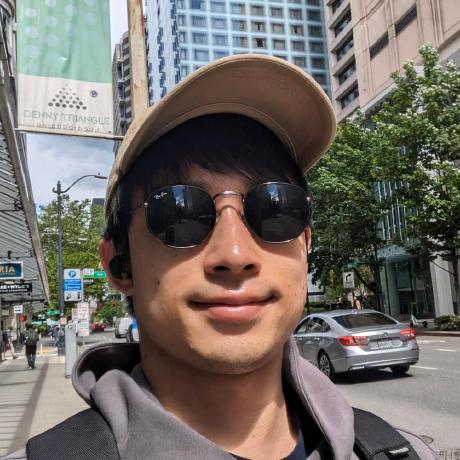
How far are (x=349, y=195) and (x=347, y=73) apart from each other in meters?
34.3

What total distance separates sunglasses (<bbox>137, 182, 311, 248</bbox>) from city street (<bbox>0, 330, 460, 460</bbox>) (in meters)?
4.77

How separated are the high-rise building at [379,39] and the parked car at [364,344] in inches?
965

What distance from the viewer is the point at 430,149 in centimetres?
2077

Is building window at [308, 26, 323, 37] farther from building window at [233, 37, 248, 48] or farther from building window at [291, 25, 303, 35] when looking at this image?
building window at [233, 37, 248, 48]

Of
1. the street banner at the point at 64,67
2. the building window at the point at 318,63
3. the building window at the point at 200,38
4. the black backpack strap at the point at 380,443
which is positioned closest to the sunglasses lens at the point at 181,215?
the black backpack strap at the point at 380,443

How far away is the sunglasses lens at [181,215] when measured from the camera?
1237 millimetres

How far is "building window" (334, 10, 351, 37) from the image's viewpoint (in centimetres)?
5481

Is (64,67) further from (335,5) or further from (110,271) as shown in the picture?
(335,5)

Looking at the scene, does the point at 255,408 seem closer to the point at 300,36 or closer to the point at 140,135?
the point at 140,135

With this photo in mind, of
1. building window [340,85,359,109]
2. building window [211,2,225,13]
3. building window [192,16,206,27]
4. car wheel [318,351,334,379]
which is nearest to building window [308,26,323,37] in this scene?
building window [211,2,225,13]

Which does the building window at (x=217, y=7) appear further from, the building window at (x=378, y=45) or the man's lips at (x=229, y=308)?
the man's lips at (x=229, y=308)

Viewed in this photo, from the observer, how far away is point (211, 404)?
123cm

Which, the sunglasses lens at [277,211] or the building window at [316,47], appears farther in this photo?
the building window at [316,47]

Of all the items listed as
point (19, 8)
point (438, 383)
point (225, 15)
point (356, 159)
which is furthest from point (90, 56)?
point (225, 15)
